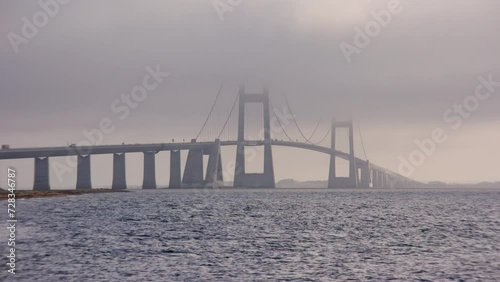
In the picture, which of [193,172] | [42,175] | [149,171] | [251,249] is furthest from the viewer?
[149,171]

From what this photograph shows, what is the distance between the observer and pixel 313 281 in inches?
1190

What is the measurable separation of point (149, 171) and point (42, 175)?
1148 inches

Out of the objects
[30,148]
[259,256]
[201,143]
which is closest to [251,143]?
[201,143]

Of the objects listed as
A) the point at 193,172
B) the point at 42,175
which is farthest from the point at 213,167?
the point at 42,175

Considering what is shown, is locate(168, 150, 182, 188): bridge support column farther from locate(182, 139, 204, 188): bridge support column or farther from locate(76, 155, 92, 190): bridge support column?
locate(76, 155, 92, 190): bridge support column

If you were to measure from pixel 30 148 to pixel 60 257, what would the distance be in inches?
4518

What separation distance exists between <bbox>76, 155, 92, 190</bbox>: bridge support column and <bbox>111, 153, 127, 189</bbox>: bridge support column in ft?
19.8

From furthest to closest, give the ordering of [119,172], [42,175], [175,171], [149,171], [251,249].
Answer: [175,171] < [149,171] < [119,172] < [42,175] < [251,249]

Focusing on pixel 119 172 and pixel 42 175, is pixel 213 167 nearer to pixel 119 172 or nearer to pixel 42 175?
pixel 119 172

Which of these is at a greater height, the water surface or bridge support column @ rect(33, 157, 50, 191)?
bridge support column @ rect(33, 157, 50, 191)

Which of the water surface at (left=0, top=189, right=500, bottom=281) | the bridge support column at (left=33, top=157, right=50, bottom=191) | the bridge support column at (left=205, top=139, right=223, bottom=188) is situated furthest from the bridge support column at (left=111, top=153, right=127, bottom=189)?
the water surface at (left=0, top=189, right=500, bottom=281)

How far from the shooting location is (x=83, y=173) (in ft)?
509

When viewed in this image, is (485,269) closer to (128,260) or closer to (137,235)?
(128,260)

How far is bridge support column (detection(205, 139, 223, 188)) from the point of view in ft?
552
